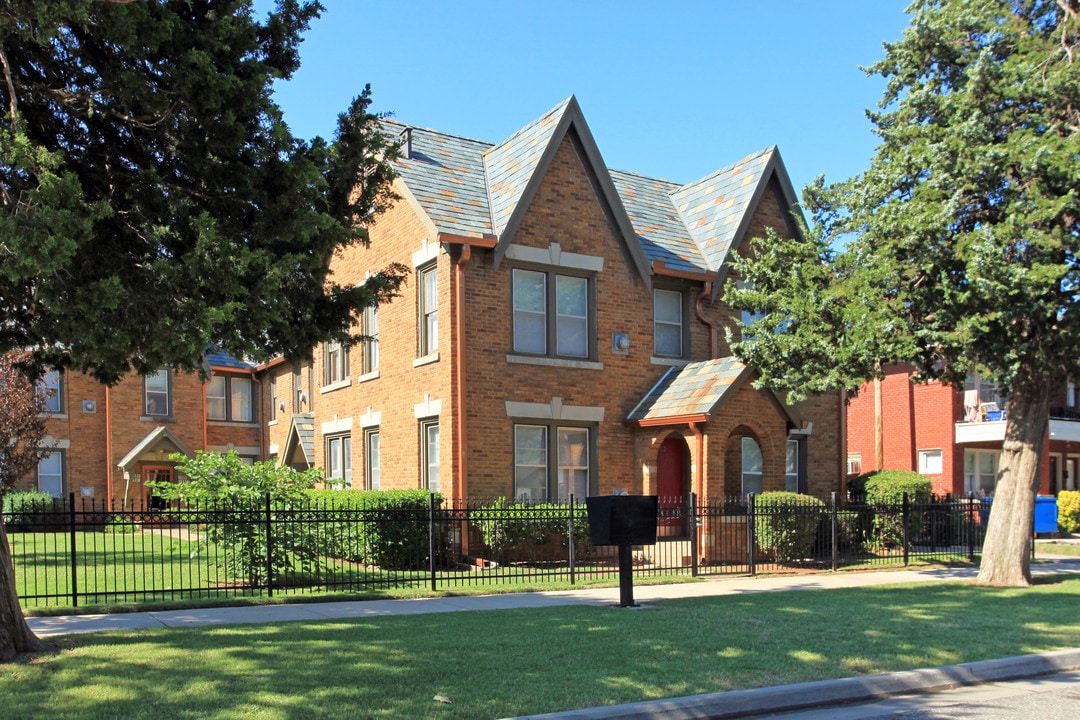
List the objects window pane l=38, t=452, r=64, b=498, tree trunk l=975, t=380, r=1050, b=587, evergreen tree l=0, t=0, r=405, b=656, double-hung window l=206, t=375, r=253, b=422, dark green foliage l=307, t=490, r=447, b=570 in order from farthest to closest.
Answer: double-hung window l=206, t=375, r=253, b=422 < window pane l=38, t=452, r=64, b=498 < dark green foliage l=307, t=490, r=447, b=570 < tree trunk l=975, t=380, r=1050, b=587 < evergreen tree l=0, t=0, r=405, b=656

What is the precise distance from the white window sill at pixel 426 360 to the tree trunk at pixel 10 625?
1025 centimetres

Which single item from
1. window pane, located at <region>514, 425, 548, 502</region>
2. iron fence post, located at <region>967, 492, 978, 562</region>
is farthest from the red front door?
iron fence post, located at <region>967, 492, 978, 562</region>

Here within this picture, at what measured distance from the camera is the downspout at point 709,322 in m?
20.8

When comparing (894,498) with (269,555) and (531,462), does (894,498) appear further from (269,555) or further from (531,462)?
(269,555)

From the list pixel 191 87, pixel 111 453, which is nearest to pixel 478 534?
pixel 191 87

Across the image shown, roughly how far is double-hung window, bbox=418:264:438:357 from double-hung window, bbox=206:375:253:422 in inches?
659

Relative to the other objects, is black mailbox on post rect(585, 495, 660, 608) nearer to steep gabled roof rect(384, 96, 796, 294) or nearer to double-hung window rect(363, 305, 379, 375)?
steep gabled roof rect(384, 96, 796, 294)

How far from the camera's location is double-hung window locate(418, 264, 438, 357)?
62.6 ft

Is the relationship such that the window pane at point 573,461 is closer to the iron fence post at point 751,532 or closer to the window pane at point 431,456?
the window pane at point 431,456

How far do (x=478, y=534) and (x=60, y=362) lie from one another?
350 inches

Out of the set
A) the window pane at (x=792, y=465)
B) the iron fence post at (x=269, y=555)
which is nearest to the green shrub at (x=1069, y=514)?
the window pane at (x=792, y=465)

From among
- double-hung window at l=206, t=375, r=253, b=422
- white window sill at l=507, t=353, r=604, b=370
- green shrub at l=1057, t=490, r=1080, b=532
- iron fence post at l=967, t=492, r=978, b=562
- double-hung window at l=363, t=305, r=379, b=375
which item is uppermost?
double-hung window at l=363, t=305, r=379, b=375

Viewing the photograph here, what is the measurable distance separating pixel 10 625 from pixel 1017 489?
1354cm

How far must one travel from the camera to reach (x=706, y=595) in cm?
1366
